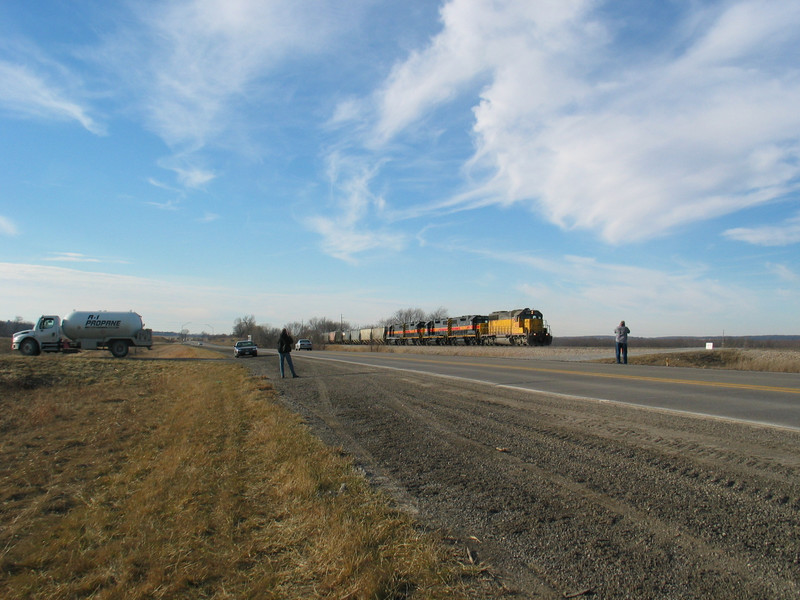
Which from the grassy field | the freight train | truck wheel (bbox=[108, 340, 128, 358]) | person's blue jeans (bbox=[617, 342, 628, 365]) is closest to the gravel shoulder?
the grassy field

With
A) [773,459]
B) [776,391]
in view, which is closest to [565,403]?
[773,459]

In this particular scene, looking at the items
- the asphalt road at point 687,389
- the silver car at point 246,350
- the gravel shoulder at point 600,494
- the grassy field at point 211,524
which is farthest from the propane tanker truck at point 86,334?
the gravel shoulder at point 600,494

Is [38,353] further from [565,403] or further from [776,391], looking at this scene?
[776,391]

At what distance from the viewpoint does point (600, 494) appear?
4434 mm

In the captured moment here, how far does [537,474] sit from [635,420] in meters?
3.27

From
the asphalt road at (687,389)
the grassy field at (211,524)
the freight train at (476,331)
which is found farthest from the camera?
the freight train at (476,331)

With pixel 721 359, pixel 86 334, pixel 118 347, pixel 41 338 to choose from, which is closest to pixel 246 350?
pixel 118 347

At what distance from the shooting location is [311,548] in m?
3.64

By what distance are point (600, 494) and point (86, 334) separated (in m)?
43.2

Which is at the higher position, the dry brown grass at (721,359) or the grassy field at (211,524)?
the dry brown grass at (721,359)

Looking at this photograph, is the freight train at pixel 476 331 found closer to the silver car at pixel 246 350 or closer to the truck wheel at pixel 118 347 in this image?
the silver car at pixel 246 350

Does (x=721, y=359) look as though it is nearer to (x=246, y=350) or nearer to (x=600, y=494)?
(x=600, y=494)

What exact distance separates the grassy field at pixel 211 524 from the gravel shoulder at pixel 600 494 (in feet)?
1.65

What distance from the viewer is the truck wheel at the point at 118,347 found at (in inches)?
1529
